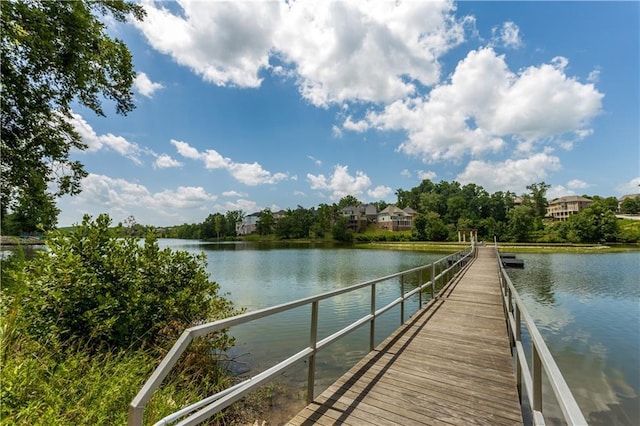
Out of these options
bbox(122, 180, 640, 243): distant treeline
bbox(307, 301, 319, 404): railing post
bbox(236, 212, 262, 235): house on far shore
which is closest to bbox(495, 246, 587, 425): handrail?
bbox(307, 301, 319, 404): railing post

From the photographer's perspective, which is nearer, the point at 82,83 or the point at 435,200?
the point at 82,83

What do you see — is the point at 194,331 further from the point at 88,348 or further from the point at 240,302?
the point at 240,302

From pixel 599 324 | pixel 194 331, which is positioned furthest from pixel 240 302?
pixel 599 324

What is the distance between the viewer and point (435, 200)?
8512 cm

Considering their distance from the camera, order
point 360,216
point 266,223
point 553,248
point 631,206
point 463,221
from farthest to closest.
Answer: point 266,223 < point 360,216 < point 631,206 < point 463,221 < point 553,248

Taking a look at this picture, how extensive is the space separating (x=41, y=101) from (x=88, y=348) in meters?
4.96

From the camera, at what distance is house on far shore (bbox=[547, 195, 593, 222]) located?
90688 mm

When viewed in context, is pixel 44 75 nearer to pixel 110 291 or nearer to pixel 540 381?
pixel 110 291

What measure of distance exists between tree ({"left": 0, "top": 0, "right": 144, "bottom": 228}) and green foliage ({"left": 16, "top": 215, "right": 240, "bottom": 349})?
87.3 inches

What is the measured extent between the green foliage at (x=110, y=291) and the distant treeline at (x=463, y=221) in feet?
95.7

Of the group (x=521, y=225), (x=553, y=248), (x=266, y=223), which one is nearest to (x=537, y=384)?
(x=553, y=248)

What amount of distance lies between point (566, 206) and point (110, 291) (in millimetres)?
119647

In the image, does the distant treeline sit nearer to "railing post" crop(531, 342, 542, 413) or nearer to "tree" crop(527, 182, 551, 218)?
"tree" crop(527, 182, 551, 218)

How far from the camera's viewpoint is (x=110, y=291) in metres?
4.87
